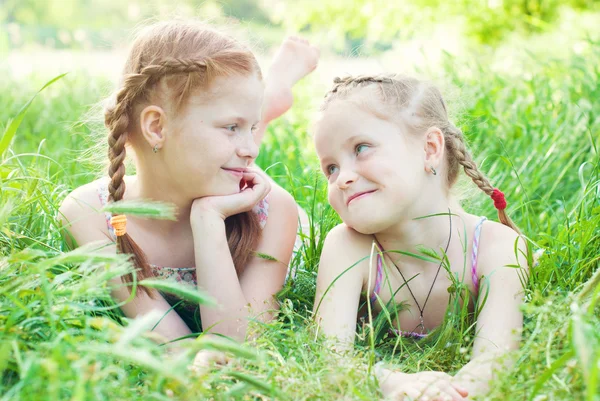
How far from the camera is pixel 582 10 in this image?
12367mm

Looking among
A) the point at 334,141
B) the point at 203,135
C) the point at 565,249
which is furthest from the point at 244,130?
the point at 565,249

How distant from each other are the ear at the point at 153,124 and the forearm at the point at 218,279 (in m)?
0.32

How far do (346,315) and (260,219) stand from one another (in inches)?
24.6

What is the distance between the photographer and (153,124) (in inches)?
97.4

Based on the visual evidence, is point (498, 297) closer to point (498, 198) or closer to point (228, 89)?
point (498, 198)

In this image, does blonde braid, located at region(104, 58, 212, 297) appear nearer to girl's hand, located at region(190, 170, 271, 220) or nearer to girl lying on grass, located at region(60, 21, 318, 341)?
girl lying on grass, located at region(60, 21, 318, 341)

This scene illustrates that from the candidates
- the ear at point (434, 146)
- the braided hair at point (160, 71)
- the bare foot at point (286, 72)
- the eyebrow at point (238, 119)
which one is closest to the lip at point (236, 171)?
the eyebrow at point (238, 119)

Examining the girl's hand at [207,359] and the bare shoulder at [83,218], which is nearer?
the girl's hand at [207,359]

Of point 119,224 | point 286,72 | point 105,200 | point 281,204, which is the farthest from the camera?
point 286,72

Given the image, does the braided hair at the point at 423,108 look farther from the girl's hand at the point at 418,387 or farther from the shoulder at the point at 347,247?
the girl's hand at the point at 418,387

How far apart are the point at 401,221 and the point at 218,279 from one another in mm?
655

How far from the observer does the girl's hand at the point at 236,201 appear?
249cm

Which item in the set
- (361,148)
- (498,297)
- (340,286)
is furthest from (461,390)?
(361,148)

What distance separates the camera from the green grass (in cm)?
135
